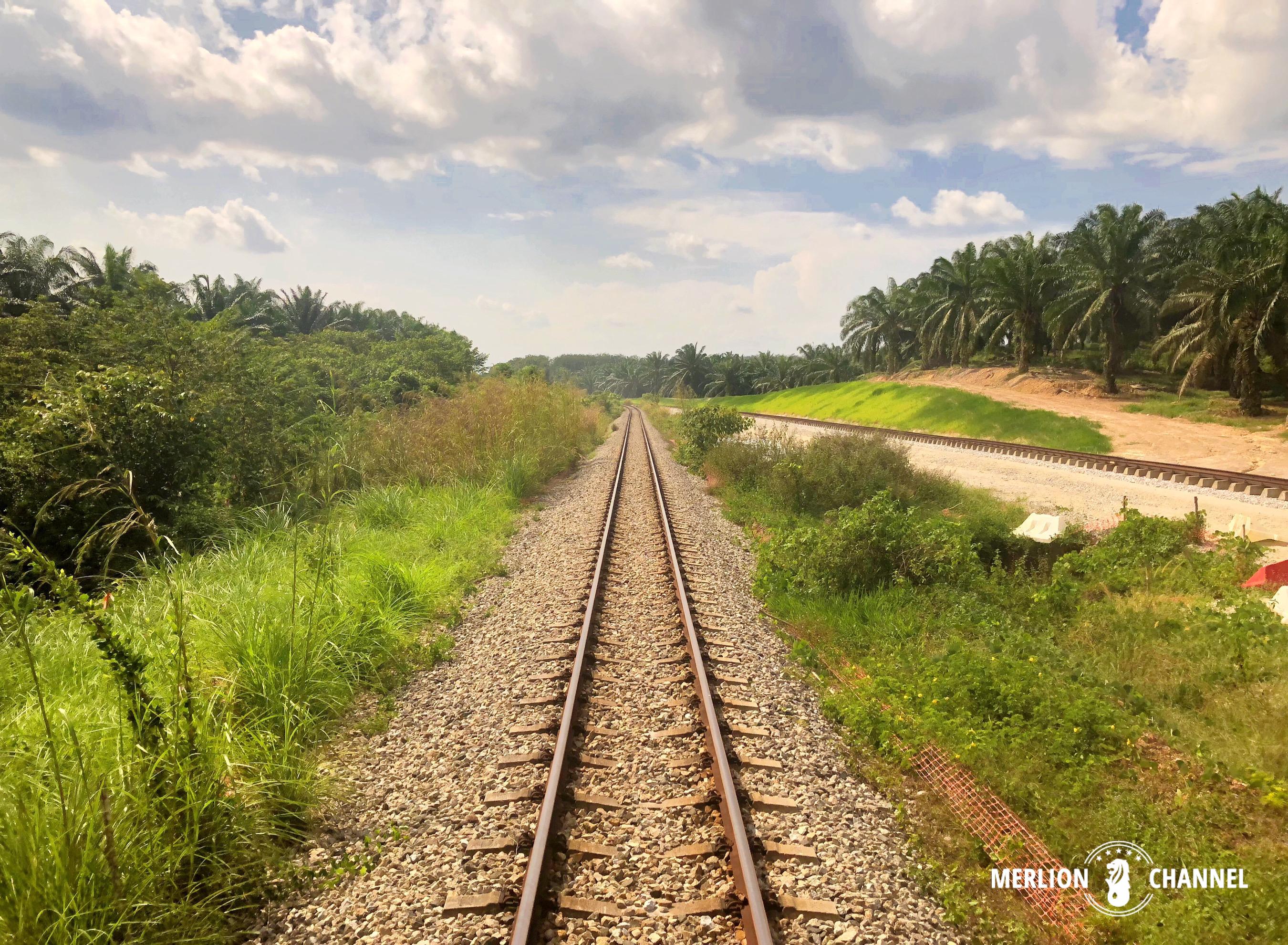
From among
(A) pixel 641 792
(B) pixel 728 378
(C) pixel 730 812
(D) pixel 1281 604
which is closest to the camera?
(C) pixel 730 812

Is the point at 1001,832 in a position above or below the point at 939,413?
below

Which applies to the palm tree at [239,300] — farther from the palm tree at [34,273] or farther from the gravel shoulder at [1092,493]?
the gravel shoulder at [1092,493]

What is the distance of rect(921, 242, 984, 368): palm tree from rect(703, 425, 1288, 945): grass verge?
36.8 m

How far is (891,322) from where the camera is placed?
56.1 m

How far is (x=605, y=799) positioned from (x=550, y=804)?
421 mm

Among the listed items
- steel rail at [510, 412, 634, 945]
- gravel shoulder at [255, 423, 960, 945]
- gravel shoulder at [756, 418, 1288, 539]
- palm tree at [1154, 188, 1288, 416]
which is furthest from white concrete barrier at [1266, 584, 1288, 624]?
palm tree at [1154, 188, 1288, 416]

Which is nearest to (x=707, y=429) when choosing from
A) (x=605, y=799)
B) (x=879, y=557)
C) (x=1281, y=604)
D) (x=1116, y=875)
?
(x=879, y=557)

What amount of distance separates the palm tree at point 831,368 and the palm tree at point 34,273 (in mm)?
60179

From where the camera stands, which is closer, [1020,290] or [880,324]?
[1020,290]

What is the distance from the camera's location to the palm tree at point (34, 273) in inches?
1157

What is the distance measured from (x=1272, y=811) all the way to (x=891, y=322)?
56.8 metres

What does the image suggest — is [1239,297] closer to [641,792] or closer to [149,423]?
[641,792]

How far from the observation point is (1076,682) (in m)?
5.70

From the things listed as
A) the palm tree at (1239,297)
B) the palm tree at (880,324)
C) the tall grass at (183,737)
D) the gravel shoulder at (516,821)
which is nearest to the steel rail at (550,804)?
the gravel shoulder at (516,821)
